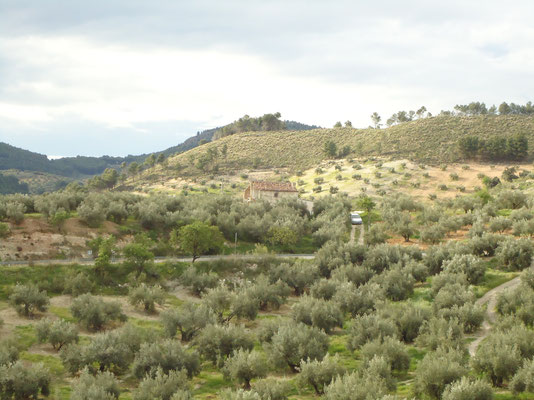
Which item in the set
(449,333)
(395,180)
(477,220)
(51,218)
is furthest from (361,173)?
(449,333)

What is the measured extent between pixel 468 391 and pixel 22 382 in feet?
53.4

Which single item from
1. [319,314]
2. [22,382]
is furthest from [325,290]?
[22,382]

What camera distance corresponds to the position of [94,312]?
Answer: 26219mm

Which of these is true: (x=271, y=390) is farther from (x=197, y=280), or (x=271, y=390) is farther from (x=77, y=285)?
(x=77, y=285)

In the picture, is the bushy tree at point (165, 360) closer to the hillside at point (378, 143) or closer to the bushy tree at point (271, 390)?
the bushy tree at point (271, 390)

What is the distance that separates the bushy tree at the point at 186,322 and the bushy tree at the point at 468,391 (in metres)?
14.2

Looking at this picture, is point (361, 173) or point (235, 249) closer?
point (235, 249)

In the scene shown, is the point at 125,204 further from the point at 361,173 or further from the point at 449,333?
the point at 361,173

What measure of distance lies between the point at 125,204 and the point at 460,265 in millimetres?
36596

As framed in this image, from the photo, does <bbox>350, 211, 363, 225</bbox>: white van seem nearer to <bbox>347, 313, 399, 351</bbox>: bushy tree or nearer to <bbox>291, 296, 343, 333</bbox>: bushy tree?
<bbox>291, 296, 343, 333</bbox>: bushy tree

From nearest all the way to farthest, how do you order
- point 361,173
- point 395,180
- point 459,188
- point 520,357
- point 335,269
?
1. point 520,357
2. point 335,269
3. point 459,188
4. point 395,180
5. point 361,173

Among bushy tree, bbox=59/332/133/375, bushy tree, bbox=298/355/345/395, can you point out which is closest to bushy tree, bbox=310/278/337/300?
bushy tree, bbox=298/355/345/395

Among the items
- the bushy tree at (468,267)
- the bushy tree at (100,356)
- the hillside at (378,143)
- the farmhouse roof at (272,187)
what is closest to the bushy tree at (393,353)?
the bushy tree at (100,356)

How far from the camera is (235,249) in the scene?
46.3 m
